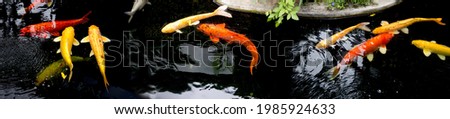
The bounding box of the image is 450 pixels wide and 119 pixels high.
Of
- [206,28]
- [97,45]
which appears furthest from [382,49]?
[97,45]

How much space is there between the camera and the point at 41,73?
5020mm

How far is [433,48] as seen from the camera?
5.13 metres

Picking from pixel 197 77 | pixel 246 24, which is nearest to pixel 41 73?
pixel 197 77

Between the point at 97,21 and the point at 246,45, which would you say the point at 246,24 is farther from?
the point at 97,21

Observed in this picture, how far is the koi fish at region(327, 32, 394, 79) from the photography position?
5.10m

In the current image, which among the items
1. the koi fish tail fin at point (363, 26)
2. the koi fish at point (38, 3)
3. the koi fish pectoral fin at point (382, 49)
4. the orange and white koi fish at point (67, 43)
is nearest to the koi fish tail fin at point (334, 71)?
the koi fish pectoral fin at point (382, 49)

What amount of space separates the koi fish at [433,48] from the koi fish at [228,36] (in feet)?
6.30

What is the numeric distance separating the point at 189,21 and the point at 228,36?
63 cm

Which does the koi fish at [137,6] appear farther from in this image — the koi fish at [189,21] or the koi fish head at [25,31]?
the koi fish head at [25,31]

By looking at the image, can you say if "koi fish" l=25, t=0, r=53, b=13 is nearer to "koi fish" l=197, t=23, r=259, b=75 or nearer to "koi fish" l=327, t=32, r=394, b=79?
"koi fish" l=197, t=23, r=259, b=75

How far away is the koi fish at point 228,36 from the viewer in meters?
5.27

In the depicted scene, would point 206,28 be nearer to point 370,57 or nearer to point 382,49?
point 370,57

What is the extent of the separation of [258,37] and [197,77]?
112 cm

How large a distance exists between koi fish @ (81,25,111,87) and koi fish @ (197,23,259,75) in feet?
4.15
